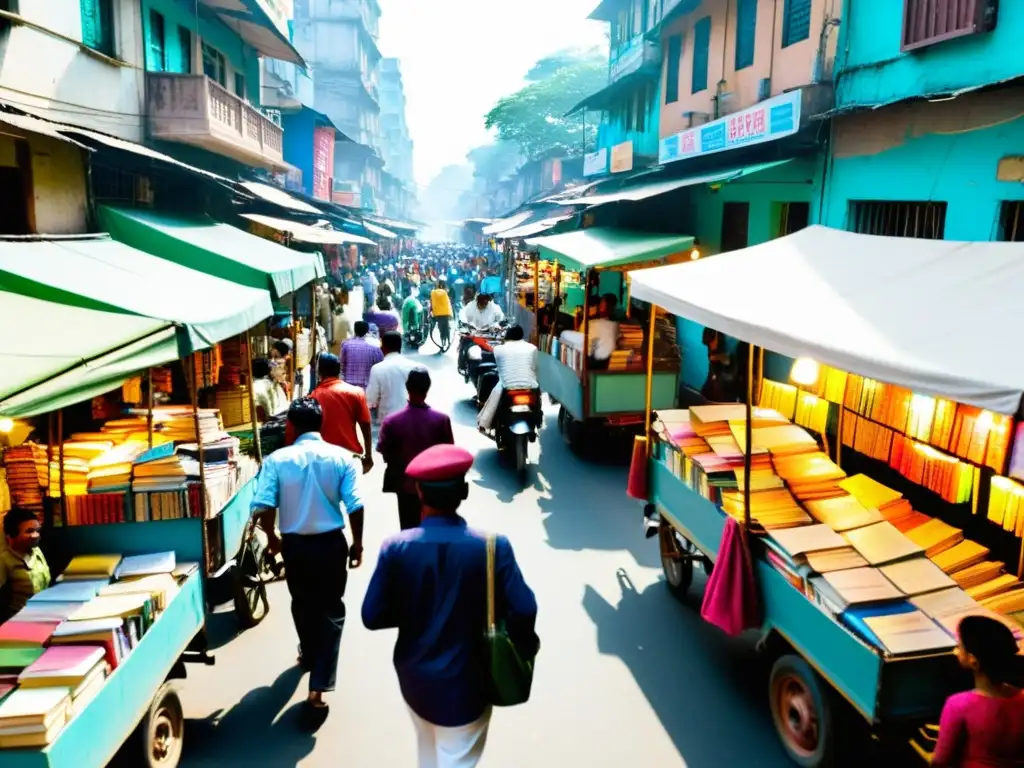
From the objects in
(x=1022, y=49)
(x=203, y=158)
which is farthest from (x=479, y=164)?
(x=1022, y=49)

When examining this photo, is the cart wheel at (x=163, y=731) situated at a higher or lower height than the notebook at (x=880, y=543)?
lower

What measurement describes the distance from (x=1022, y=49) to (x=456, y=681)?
7.72 meters

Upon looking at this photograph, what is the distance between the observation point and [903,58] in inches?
355

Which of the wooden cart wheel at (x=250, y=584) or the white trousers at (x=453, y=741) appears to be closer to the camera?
the white trousers at (x=453, y=741)

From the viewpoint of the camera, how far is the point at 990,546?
16.6 ft

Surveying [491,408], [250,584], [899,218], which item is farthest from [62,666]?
[899,218]

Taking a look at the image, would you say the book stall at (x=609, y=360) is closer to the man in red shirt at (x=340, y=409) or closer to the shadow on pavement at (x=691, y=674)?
the shadow on pavement at (x=691, y=674)

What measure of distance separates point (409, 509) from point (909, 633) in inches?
138

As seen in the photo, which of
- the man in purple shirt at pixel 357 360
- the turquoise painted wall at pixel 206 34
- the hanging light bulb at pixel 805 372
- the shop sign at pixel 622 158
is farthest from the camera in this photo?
the shop sign at pixel 622 158

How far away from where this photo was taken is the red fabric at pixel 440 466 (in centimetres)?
306

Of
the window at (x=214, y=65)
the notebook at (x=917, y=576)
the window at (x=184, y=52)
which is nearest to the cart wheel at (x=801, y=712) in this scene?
the notebook at (x=917, y=576)

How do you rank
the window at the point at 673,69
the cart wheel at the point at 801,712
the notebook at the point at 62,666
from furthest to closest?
the window at the point at 673,69 → the cart wheel at the point at 801,712 → the notebook at the point at 62,666

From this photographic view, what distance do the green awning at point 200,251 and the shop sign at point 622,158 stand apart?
38.3ft

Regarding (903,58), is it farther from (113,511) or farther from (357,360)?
(113,511)
